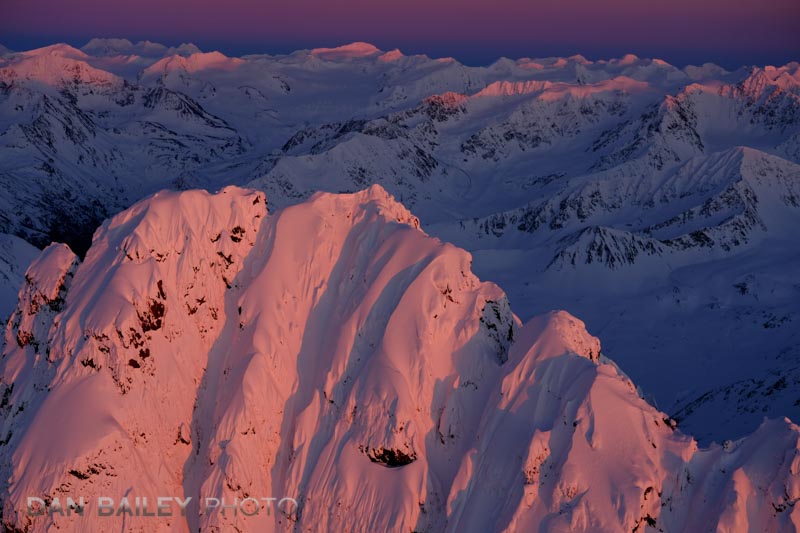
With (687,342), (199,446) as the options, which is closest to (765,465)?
(199,446)

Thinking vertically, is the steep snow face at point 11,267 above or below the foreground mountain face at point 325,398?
below

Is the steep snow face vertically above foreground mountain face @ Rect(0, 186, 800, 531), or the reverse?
foreground mountain face @ Rect(0, 186, 800, 531)

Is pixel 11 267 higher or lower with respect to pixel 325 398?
lower

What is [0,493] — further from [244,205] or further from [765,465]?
[765,465]

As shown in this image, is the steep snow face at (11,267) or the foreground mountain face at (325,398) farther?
the steep snow face at (11,267)

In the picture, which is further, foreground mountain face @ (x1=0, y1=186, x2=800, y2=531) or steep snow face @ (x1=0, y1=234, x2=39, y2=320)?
steep snow face @ (x1=0, y1=234, x2=39, y2=320)

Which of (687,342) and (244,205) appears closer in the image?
(244,205)

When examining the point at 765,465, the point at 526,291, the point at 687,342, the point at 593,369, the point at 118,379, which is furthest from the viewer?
the point at 526,291

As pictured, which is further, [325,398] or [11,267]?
[11,267]
